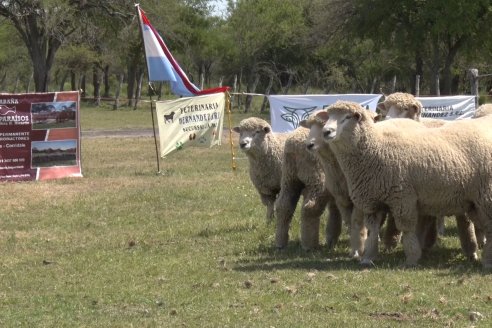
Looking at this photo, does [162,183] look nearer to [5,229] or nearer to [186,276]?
[5,229]

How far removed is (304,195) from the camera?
9.90m

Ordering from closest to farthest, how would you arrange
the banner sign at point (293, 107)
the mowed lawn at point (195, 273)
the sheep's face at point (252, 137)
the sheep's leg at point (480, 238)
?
the mowed lawn at point (195, 273) → the sheep's leg at point (480, 238) → the sheep's face at point (252, 137) → the banner sign at point (293, 107)

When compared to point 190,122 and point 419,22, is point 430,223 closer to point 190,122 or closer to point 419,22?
point 190,122

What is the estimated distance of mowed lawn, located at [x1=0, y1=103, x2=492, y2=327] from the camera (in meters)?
6.85

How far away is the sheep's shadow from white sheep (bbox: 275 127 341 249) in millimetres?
164

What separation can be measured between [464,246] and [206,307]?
133 inches

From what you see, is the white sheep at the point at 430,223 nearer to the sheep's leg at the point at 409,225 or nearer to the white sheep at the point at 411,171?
the white sheep at the point at 411,171

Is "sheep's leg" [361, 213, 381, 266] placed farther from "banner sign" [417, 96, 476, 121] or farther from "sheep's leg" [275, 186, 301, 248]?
"banner sign" [417, 96, 476, 121]

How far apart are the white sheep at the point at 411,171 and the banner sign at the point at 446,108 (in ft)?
28.1

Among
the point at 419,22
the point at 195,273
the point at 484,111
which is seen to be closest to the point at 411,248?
the point at 195,273

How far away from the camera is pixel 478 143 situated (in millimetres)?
8570

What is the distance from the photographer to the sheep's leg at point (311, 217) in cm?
966

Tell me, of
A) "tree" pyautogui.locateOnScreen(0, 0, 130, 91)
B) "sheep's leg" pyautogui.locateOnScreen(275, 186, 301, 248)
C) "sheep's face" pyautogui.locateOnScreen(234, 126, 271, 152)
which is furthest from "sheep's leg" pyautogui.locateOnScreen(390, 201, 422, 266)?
"tree" pyautogui.locateOnScreen(0, 0, 130, 91)

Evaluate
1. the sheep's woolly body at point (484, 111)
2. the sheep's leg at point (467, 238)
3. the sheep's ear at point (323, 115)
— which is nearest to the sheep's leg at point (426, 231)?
the sheep's leg at point (467, 238)
